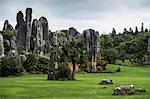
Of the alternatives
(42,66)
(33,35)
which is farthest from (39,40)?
(42,66)

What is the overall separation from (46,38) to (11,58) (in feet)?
142

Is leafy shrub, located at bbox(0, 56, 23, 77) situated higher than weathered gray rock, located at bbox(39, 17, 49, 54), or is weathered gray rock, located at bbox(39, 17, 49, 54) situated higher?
weathered gray rock, located at bbox(39, 17, 49, 54)

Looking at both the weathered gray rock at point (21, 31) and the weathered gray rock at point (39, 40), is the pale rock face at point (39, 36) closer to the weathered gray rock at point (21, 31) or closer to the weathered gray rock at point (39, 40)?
the weathered gray rock at point (39, 40)

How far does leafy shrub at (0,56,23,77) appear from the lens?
84.2 meters

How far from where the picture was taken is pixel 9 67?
3322 inches

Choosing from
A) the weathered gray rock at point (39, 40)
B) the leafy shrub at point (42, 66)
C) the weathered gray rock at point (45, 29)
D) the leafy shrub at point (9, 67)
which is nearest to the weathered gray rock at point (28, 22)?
the weathered gray rock at point (39, 40)

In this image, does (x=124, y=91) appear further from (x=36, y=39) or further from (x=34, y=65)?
(x=36, y=39)

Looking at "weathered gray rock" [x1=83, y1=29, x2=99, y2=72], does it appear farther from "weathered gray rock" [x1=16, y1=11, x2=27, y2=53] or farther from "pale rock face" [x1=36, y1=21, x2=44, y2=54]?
"weathered gray rock" [x1=16, y1=11, x2=27, y2=53]

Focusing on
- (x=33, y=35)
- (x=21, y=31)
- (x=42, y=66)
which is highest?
(x=21, y=31)

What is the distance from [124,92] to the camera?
40.1m

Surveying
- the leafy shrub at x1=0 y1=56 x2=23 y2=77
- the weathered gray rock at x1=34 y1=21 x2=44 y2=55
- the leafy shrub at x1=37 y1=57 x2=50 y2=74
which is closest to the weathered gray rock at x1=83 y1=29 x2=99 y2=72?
the weathered gray rock at x1=34 y1=21 x2=44 y2=55

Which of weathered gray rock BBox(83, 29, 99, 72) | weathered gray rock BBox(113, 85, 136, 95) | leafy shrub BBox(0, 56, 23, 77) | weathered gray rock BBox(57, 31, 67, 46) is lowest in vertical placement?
weathered gray rock BBox(113, 85, 136, 95)

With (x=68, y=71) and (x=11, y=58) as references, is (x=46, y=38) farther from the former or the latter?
(x=68, y=71)

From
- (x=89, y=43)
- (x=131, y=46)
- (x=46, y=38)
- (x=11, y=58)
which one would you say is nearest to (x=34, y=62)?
(x=11, y=58)
